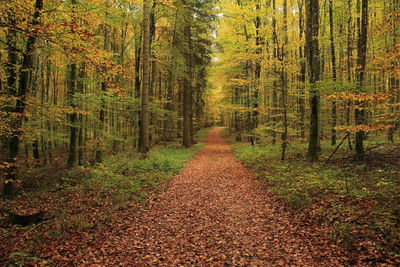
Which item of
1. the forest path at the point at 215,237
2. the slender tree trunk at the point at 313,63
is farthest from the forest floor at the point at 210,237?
the slender tree trunk at the point at 313,63

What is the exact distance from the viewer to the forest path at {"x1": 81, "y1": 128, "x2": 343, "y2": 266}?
4.38 metres

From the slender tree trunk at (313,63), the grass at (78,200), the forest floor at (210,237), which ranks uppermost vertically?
the slender tree trunk at (313,63)

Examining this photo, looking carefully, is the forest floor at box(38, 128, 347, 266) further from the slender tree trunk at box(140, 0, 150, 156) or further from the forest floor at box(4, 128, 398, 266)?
the slender tree trunk at box(140, 0, 150, 156)

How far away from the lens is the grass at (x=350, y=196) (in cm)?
422

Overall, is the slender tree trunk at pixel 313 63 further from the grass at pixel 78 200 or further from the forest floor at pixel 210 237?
the grass at pixel 78 200

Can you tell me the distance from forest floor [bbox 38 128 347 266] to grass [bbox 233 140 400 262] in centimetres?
47

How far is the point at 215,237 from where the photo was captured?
17.3 feet

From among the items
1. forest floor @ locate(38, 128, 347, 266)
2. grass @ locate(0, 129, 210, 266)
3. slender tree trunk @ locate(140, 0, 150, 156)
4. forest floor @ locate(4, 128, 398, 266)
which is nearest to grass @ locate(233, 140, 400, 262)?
forest floor @ locate(4, 128, 398, 266)

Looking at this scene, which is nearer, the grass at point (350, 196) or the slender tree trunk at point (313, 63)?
the grass at point (350, 196)

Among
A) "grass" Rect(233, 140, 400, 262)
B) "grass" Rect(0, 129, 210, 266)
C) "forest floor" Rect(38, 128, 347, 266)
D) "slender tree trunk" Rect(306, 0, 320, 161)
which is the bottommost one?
"forest floor" Rect(38, 128, 347, 266)

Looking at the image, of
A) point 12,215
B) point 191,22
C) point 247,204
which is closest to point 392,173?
point 247,204

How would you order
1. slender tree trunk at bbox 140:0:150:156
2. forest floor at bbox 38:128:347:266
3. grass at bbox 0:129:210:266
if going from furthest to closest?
slender tree trunk at bbox 140:0:150:156 < grass at bbox 0:129:210:266 < forest floor at bbox 38:128:347:266

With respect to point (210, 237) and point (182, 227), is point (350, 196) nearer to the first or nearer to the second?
point (210, 237)

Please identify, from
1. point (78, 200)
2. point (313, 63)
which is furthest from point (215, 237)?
point (313, 63)
